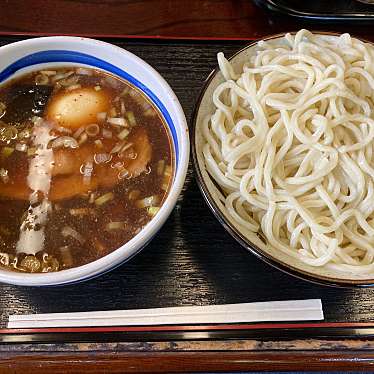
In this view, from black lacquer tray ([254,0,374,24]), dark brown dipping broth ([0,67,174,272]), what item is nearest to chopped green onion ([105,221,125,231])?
dark brown dipping broth ([0,67,174,272])

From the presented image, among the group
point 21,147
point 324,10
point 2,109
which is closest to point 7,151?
point 21,147

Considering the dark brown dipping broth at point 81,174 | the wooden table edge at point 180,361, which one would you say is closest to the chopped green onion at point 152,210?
the dark brown dipping broth at point 81,174

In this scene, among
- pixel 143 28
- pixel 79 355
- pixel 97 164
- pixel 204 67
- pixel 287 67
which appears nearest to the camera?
pixel 79 355

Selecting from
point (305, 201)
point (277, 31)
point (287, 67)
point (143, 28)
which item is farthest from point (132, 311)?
point (277, 31)

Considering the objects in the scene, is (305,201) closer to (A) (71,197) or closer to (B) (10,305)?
(A) (71,197)

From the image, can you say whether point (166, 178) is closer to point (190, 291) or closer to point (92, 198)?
point (92, 198)

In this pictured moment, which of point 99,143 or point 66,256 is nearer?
point 66,256

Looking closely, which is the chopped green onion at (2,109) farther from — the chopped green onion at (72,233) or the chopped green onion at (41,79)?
the chopped green onion at (72,233)
